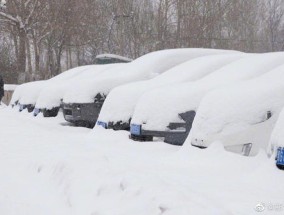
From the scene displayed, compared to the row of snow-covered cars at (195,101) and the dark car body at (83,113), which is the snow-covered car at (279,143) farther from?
the dark car body at (83,113)

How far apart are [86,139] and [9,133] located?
173cm

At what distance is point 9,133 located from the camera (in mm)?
8594

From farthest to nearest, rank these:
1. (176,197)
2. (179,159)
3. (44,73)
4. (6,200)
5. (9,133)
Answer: (44,73), (9,133), (179,159), (6,200), (176,197)

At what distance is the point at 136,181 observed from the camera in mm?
3986

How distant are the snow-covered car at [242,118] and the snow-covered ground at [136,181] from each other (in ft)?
0.54

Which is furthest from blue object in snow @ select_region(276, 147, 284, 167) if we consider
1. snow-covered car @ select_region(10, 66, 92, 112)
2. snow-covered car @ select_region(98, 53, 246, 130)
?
snow-covered car @ select_region(10, 66, 92, 112)

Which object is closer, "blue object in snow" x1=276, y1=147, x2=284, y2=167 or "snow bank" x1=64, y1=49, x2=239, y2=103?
Answer: "blue object in snow" x1=276, y1=147, x2=284, y2=167

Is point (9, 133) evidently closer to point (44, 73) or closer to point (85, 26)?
point (44, 73)

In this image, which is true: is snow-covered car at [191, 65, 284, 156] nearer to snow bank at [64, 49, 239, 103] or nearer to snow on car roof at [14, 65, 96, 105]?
snow bank at [64, 49, 239, 103]

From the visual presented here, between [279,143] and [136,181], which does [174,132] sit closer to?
[279,143]

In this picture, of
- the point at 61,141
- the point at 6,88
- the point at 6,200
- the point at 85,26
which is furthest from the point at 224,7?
the point at 6,200

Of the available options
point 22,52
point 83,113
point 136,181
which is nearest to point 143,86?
point 83,113

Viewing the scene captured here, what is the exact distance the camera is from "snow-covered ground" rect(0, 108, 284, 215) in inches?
140

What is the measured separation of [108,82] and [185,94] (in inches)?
139
